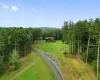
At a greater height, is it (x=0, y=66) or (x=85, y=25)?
(x=85, y=25)

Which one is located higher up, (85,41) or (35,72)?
(85,41)

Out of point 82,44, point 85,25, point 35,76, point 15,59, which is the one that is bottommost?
point 35,76

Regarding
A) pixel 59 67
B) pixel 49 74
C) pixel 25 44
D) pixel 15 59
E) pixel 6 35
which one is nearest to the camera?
pixel 49 74

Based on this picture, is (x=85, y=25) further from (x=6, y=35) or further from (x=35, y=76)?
(x=6, y=35)

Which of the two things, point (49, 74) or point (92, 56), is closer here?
point (49, 74)

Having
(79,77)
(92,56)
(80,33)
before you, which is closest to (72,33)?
(80,33)

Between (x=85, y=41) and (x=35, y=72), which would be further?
(x=85, y=41)

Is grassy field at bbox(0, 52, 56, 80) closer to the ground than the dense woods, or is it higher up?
closer to the ground

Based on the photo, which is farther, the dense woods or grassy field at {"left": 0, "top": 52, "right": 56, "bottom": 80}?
the dense woods

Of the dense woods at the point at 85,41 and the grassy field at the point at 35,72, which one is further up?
the dense woods at the point at 85,41

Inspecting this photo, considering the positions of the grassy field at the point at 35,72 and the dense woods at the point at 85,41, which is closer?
the grassy field at the point at 35,72

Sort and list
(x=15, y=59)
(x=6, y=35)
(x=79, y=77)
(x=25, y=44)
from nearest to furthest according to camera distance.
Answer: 1. (x=79, y=77)
2. (x=15, y=59)
3. (x=6, y=35)
4. (x=25, y=44)
